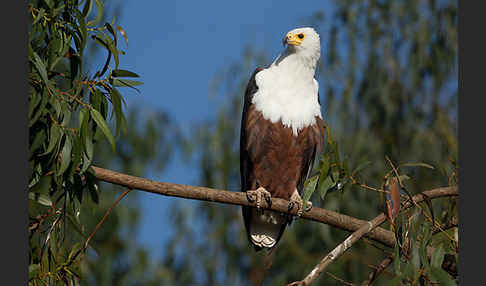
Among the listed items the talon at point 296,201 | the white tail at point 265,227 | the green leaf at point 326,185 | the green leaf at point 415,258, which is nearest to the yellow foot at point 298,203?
the talon at point 296,201

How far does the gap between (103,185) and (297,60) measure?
3.25m

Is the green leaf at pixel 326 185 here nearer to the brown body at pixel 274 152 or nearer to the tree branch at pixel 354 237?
the tree branch at pixel 354 237

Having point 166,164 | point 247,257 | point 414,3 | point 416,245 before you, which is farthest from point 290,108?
point 414,3

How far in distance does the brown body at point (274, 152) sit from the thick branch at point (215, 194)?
68cm

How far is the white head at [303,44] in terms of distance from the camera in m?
4.04

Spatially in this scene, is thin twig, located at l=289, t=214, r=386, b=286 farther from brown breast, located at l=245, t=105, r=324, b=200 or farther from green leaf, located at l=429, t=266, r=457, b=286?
brown breast, located at l=245, t=105, r=324, b=200

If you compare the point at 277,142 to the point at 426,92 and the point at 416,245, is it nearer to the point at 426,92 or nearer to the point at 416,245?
the point at 416,245

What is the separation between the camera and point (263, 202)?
356 centimetres

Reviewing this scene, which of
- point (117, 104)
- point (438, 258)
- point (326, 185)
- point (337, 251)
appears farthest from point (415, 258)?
point (117, 104)

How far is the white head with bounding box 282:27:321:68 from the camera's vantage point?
4.04 metres

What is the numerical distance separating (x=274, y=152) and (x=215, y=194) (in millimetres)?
1121

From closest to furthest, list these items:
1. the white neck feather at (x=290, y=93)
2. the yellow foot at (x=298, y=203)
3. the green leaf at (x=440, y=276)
Answer: the green leaf at (x=440, y=276)
the yellow foot at (x=298, y=203)
the white neck feather at (x=290, y=93)

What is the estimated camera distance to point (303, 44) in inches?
159

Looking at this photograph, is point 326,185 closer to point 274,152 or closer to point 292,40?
point 274,152
